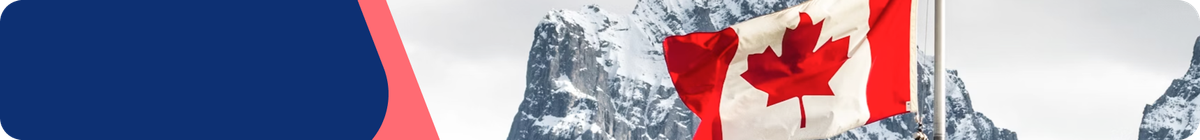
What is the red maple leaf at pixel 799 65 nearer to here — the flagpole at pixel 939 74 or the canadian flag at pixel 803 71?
the canadian flag at pixel 803 71

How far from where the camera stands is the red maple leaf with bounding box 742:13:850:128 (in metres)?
9.74

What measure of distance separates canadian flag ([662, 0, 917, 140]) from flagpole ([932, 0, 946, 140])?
1.15 ft

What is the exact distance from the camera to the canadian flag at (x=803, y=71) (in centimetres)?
936

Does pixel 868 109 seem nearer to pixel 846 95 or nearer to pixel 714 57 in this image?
pixel 846 95

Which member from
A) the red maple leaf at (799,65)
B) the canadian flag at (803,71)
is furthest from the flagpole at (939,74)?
the red maple leaf at (799,65)

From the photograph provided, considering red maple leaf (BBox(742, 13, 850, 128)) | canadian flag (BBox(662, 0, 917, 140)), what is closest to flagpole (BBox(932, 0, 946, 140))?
canadian flag (BBox(662, 0, 917, 140))

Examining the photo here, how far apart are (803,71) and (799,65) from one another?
6 cm

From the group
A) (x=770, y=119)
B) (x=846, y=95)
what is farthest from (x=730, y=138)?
(x=846, y=95)

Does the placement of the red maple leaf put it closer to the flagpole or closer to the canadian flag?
the canadian flag

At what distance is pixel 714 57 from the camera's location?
10594mm

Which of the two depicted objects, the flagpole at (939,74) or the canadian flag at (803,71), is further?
the canadian flag at (803,71)

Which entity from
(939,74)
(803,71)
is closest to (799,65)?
(803,71)

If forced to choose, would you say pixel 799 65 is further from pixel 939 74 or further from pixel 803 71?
pixel 939 74

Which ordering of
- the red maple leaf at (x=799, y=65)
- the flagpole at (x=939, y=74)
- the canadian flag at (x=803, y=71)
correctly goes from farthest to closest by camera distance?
the red maple leaf at (x=799, y=65) < the canadian flag at (x=803, y=71) < the flagpole at (x=939, y=74)
